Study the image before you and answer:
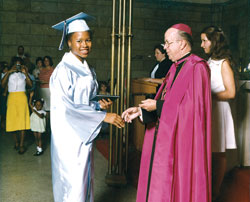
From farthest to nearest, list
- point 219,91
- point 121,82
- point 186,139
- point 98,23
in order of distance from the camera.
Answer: point 98,23
point 121,82
point 219,91
point 186,139

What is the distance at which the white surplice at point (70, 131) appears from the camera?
214 cm

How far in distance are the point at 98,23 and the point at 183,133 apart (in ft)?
24.0

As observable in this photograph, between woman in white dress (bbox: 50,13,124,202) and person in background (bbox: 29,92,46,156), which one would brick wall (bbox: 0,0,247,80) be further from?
woman in white dress (bbox: 50,13,124,202)

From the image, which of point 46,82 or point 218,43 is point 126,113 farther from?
point 46,82

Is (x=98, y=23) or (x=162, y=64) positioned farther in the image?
(x=98, y=23)

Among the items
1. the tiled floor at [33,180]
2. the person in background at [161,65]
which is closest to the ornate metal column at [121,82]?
the tiled floor at [33,180]

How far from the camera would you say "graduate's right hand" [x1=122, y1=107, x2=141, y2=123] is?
7.57 feet

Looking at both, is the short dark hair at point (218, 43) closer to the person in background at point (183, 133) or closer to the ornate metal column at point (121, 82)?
the person in background at point (183, 133)

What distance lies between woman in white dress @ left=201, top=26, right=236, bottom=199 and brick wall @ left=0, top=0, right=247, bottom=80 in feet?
16.1

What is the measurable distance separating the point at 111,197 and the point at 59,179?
116 centimetres

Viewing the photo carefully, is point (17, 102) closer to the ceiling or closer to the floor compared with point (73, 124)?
closer to the floor

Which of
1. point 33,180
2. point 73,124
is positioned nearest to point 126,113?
point 73,124

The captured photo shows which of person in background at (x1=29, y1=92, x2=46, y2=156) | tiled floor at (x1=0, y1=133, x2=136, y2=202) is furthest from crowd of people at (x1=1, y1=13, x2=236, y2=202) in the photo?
person in background at (x1=29, y1=92, x2=46, y2=156)

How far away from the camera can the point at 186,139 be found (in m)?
2.00
